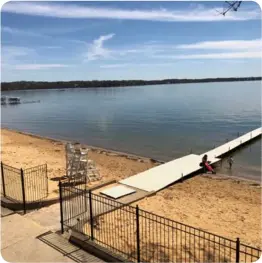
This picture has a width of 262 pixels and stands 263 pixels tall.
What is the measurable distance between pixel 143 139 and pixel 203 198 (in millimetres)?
20365

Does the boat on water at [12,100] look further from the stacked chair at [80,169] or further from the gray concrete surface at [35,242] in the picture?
the gray concrete surface at [35,242]

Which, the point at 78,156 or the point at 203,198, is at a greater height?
the point at 78,156

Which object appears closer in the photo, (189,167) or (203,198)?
(203,198)

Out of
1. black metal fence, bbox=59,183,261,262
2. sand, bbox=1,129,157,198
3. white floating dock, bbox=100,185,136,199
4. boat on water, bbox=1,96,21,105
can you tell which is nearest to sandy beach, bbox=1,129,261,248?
sand, bbox=1,129,157,198

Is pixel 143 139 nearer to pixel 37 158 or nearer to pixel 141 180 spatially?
pixel 37 158

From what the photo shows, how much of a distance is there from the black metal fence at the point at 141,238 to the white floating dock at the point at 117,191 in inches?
58.6

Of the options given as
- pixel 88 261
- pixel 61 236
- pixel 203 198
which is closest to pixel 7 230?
pixel 61 236

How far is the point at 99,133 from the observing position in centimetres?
3994

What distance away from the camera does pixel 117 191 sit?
40.7 feet

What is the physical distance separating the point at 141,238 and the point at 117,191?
12.5 ft

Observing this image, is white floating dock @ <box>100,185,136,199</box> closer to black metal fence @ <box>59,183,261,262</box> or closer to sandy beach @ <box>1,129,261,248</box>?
sandy beach @ <box>1,129,261,248</box>

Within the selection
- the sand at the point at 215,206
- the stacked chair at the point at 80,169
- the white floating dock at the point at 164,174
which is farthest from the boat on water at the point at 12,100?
the sand at the point at 215,206

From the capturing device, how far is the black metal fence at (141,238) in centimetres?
766

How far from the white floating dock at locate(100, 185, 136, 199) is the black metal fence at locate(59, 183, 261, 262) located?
149 centimetres
